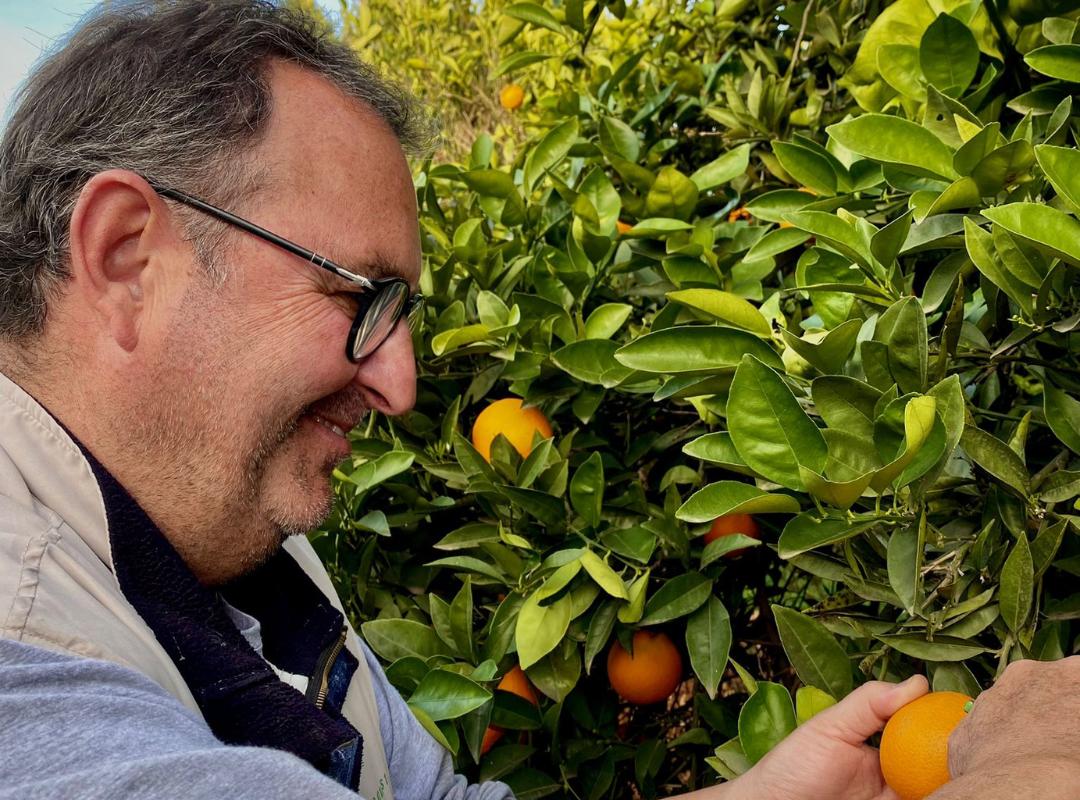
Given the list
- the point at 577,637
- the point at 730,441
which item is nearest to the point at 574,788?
the point at 577,637

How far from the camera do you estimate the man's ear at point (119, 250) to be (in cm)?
102

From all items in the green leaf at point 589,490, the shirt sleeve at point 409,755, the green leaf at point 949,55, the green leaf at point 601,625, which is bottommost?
the shirt sleeve at point 409,755

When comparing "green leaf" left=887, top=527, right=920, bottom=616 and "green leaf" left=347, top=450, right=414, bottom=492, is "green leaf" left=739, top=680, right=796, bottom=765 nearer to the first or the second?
"green leaf" left=887, top=527, right=920, bottom=616

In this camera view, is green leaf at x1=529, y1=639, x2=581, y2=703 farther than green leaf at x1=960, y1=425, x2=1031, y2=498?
Yes

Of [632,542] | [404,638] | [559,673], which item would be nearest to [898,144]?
[632,542]

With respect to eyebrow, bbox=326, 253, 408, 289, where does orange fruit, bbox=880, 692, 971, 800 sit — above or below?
below

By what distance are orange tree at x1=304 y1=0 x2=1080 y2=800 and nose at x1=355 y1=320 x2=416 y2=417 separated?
0.40ft

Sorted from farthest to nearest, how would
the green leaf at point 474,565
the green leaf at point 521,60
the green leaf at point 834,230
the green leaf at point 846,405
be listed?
the green leaf at point 521,60 → the green leaf at point 474,565 → the green leaf at point 834,230 → the green leaf at point 846,405

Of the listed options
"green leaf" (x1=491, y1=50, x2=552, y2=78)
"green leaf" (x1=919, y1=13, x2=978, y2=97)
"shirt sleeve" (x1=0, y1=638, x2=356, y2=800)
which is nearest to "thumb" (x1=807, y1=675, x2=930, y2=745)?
"shirt sleeve" (x1=0, y1=638, x2=356, y2=800)

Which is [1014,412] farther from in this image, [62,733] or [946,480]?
[62,733]

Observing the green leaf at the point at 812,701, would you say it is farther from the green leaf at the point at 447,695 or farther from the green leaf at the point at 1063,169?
the green leaf at the point at 1063,169

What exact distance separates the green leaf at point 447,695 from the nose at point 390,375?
1.12 feet

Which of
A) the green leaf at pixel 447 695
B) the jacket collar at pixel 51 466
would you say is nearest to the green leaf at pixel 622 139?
the green leaf at pixel 447 695

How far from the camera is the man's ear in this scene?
1.02 metres
